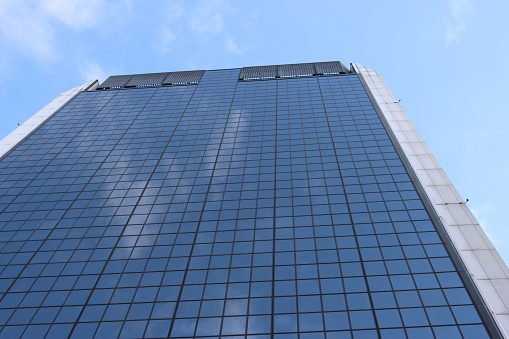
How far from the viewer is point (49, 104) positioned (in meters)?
69.1

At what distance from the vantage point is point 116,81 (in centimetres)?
7975

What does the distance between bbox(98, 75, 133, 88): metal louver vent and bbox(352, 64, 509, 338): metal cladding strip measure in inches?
1826

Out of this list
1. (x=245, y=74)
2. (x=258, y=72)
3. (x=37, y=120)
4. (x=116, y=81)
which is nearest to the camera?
(x=37, y=120)

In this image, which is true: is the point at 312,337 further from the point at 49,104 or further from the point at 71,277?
the point at 49,104

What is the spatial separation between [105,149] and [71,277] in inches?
890

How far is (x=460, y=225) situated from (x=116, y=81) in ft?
209

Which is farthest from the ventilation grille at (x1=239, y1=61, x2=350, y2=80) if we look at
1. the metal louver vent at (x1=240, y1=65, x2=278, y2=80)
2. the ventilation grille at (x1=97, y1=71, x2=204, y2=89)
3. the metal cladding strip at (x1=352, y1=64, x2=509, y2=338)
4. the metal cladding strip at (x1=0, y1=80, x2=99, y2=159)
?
the metal cladding strip at (x1=0, y1=80, x2=99, y2=159)

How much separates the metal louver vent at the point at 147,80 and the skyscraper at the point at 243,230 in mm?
16265

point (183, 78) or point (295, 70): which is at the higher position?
point (295, 70)

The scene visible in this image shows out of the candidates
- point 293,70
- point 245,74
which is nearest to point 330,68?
point 293,70

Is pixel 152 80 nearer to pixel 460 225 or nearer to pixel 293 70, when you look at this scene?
pixel 293 70

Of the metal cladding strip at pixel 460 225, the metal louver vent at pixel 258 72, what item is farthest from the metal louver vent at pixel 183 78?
the metal cladding strip at pixel 460 225

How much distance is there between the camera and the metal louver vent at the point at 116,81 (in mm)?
77625

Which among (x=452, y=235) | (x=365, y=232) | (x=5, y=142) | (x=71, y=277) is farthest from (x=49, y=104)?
(x=452, y=235)
